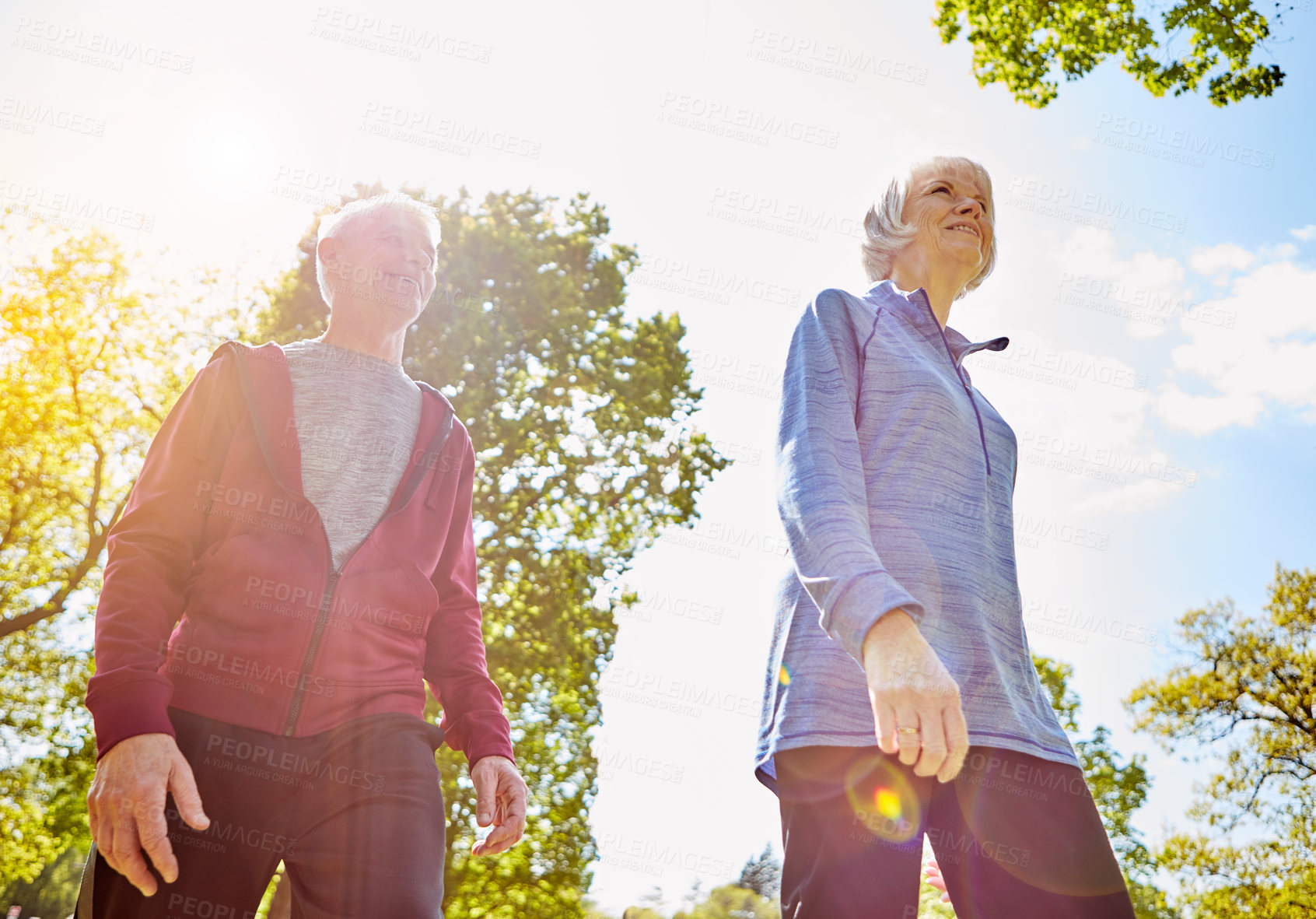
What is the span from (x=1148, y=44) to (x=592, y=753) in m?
10.8

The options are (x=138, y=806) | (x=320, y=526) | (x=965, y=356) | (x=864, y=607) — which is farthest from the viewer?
(x=965, y=356)

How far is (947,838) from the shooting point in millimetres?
2051

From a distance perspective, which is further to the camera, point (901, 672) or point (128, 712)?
point (128, 712)

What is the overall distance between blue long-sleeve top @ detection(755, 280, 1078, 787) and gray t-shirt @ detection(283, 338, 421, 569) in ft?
4.33

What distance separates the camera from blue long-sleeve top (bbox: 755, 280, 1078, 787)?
1944 mm

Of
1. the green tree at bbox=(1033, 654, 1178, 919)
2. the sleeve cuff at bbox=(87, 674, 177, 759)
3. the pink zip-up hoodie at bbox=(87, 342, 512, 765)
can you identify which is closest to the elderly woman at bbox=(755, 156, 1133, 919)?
the pink zip-up hoodie at bbox=(87, 342, 512, 765)

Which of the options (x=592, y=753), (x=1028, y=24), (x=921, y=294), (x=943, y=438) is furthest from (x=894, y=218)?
(x=592, y=753)

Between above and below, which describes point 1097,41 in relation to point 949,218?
above

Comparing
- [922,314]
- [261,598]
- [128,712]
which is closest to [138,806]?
[128,712]

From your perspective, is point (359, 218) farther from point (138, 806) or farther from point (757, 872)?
point (757, 872)

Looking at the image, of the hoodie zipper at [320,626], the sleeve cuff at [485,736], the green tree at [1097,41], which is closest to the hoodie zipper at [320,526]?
the hoodie zipper at [320,626]

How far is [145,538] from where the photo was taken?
2.52 m

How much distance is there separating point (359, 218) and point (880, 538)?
7.38ft

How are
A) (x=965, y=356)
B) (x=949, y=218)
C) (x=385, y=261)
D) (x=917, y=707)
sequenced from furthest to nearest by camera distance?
(x=385, y=261), (x=949, y=218), (x=965, y=356), (x=917, y=707)
